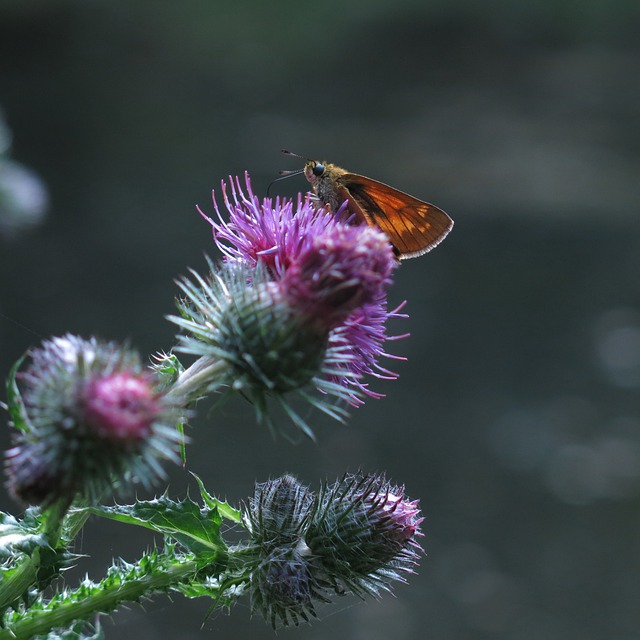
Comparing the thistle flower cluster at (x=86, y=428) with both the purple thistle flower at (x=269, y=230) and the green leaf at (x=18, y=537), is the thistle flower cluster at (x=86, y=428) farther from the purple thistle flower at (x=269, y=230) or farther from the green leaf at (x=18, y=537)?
the purple thistle flower at (x=269, y=230)

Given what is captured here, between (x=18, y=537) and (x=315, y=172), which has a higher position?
(x=315, y=172)

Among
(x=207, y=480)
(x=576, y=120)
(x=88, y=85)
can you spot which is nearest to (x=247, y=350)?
(x=207, y=480)

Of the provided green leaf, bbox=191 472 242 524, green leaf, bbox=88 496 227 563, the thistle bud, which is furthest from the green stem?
the thistle bud

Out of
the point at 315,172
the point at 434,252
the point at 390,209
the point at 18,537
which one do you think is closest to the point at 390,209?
the point at 390,209

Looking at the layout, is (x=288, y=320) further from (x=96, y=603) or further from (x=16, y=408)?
(x=96, y=603)

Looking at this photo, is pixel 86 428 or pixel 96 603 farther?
pixel 96 603
